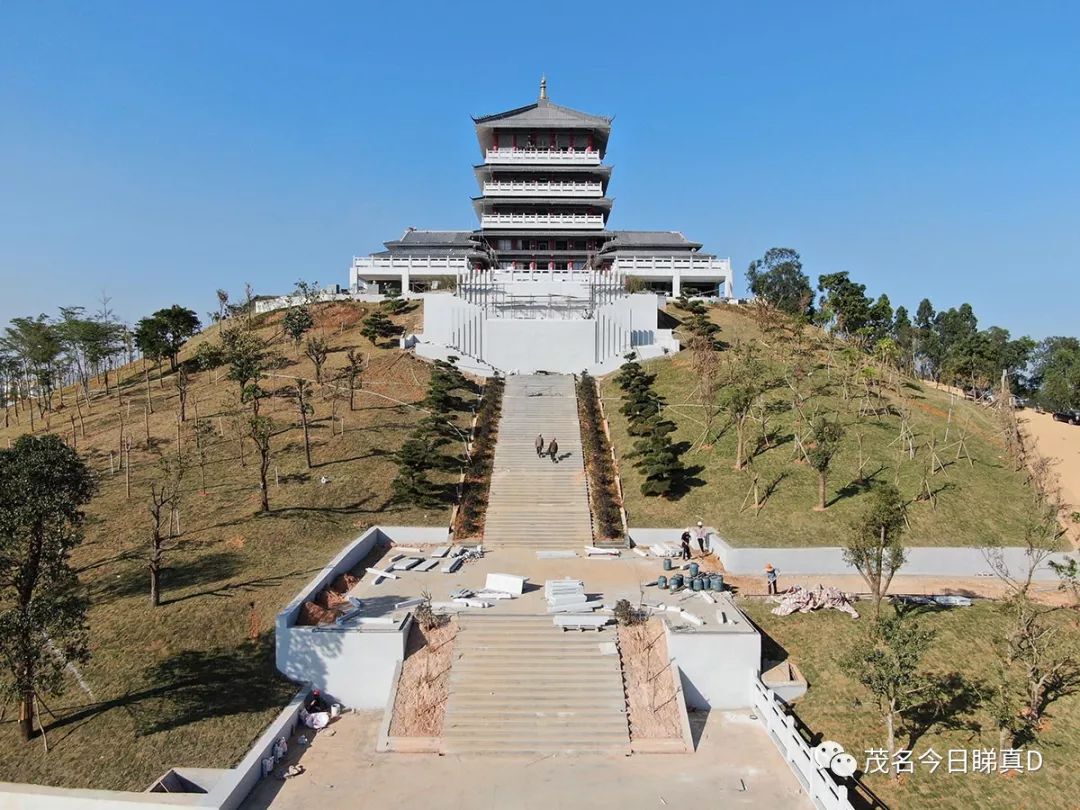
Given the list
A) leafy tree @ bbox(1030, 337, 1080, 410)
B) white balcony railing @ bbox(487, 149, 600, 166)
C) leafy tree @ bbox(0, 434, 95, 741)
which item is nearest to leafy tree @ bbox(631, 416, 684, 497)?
leafy tree @ bbox(0, 434, 95, 741)

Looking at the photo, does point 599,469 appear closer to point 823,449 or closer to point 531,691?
point 823,449

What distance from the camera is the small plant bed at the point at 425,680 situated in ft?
45.7

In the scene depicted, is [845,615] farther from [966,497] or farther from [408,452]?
[408,452]

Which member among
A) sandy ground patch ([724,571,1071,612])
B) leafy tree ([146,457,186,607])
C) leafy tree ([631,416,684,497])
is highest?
leafy tree ([631,416,684,497])

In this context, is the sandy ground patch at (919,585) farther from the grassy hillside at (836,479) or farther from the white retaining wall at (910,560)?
the grassy hillside at (836,479)

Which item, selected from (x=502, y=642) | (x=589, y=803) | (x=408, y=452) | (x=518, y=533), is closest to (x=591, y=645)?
(x=502, y=642)

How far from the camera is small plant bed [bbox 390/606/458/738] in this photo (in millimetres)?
13930

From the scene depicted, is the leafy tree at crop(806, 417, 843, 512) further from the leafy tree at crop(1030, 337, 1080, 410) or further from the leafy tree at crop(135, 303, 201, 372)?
the leafy tree at crop(1030, 337, 1080, 410)

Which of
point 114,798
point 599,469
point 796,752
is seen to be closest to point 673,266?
point 599,469

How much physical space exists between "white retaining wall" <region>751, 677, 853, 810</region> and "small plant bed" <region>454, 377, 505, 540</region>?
11817 mm

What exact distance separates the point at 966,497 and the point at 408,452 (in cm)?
2048

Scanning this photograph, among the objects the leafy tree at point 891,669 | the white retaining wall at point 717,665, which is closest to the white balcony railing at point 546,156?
the white retaining wall at point 717,665

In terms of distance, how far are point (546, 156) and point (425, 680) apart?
45.5 meters

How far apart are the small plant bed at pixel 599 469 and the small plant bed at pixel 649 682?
7.53 metres
